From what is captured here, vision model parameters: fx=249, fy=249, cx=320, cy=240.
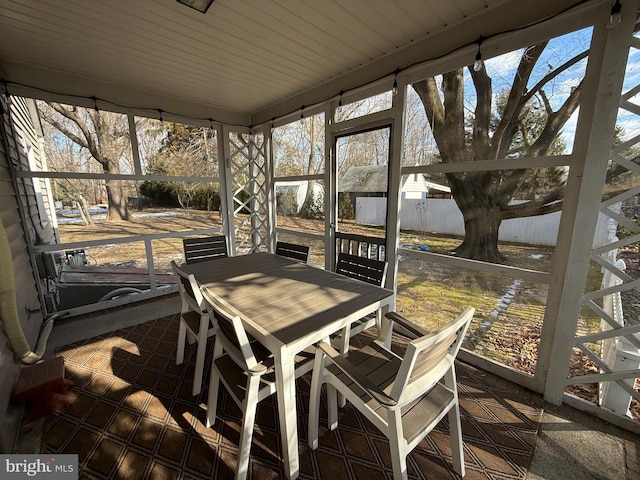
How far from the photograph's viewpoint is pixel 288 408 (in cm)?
125

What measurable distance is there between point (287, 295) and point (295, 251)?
1181 millimetres

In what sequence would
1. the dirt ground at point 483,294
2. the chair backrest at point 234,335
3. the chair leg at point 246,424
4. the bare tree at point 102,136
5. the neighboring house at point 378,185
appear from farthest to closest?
the bare tree at point 102,136 < the neighboring house at point 378,185 < the dirt ground at point 483,294 < the chair leg at point 246,424 < the chair backrest at point 234,335

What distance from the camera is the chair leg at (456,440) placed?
1.31m

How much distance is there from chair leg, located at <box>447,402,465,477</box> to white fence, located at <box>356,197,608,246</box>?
139 centimetres

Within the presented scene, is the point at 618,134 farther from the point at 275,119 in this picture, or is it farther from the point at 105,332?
the point at 105,332

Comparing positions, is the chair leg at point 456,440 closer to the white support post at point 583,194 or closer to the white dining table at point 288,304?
the white dining table at point 288,304

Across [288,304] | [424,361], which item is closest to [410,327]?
[424,361]

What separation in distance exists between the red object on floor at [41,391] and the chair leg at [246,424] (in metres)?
1.46

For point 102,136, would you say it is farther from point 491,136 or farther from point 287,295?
point 491,136

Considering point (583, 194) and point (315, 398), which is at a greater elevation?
point (583, 194)

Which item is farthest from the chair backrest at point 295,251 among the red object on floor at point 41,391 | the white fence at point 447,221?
the red object on floor at point 41,391

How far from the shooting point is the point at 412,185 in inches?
98.7

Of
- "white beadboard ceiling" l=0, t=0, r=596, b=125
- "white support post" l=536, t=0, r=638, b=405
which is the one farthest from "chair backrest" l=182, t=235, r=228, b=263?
"white support post" l=536, t=0, r=638, b=405

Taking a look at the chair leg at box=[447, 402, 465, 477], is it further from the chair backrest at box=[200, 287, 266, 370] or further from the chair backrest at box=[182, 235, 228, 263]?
the chair backrest at box=[182, 235, 228, 263]
